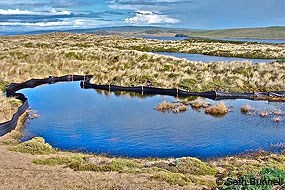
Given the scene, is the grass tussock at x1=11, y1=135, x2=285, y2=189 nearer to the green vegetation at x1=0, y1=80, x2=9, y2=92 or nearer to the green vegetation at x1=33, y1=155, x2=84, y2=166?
the green vegetation at x1=33, y1=155, x2=84, y2=166

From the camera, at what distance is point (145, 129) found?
18922mm

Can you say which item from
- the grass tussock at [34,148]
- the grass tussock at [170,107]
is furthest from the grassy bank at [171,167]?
the grass tussock at [170,107]

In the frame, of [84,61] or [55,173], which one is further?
[84,61]

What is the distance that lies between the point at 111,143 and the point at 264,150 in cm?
610

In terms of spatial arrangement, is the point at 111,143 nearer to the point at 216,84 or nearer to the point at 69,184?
the point at 69,184

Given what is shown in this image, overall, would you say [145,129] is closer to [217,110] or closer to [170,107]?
[170,107]

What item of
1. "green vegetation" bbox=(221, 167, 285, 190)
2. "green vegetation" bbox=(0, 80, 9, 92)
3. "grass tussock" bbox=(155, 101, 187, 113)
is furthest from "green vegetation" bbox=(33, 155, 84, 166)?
"green vegetation" bbox=(0, 80, 9, 92)

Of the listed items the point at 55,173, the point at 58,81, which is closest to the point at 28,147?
the point at 55,173

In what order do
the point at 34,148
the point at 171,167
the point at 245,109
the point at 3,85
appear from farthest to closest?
the point at 3,85 < the point at 245,109 < the point at 34,148 < the point at 171,167

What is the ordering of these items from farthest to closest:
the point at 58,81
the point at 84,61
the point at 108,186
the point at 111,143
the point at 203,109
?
the point at 84,61 → the point at 58,81 → the point at 203,109 → the point at 111,143 → the point at 108,186

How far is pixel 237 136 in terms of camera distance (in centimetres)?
1781

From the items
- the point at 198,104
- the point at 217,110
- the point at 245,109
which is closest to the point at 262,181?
the point at 217,110

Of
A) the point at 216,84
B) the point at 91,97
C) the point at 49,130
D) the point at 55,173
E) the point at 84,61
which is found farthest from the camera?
the point at 84,61

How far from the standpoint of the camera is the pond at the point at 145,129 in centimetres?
1616
